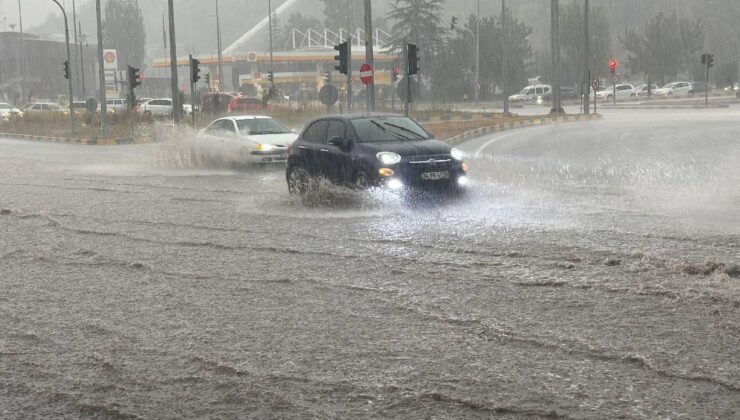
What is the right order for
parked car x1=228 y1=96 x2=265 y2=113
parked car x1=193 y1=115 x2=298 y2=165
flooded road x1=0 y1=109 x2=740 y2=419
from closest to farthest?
flooded road x1=0 y1=109 x2=740 y2=419 → parked car x1=193 y1=115 x2=298 y2=165 → parked car x1=228 y1=96 x2=265 y2=113

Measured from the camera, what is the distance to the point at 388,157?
1337 cm

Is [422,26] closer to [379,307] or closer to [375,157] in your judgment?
[375,157]

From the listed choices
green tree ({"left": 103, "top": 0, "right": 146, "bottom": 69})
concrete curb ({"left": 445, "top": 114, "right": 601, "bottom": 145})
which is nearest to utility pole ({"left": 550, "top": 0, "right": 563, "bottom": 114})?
concrete curb ({"left": 445, "top": 114, "right": 601, "bottom": 145})

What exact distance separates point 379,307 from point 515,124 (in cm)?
3311

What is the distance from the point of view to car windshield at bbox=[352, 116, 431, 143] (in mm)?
14242

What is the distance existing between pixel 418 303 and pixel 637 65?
304 ft

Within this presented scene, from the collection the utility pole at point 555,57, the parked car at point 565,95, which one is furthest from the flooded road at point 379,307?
the parked car at point 565,95

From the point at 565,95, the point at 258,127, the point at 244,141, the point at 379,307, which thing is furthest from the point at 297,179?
the point at 565,95

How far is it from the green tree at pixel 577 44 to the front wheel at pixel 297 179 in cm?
7892

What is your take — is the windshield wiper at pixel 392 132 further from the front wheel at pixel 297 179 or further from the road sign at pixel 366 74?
the road sign at pixel 366 74

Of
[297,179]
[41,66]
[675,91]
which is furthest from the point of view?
[41,66]

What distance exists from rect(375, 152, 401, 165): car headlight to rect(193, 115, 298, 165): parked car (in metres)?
8.10

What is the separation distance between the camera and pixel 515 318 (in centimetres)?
659

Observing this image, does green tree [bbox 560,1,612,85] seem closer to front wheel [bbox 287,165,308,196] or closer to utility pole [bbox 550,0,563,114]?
utility pole [bbox 550,0,563,114]
